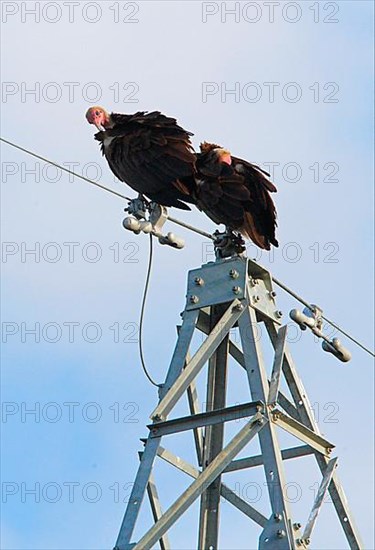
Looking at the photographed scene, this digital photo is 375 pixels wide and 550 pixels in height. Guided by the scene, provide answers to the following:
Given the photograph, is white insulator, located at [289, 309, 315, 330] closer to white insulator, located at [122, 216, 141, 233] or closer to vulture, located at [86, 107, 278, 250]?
vulture, located at [86, 107, 278, 250]

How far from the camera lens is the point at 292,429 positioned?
10250 mm

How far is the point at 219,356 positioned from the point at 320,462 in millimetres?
1195

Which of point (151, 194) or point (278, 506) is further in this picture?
point (151, 194)

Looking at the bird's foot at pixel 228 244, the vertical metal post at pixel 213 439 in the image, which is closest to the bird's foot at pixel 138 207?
the bird's foot at pixel 228 244

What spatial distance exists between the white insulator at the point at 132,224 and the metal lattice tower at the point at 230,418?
59cm

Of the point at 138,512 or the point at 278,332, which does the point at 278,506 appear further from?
the point at 278,332

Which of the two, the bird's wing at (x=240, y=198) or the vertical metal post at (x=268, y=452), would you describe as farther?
the bird's wing at (x=240, y=198)

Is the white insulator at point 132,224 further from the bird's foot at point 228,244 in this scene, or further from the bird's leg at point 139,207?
the bird's foot at point 228,244

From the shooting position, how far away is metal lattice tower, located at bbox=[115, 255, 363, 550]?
980cm

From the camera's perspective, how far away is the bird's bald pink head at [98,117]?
1138cm

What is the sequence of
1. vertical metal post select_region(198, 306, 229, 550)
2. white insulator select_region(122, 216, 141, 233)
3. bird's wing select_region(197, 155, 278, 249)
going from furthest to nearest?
bird's wing select_region(197, 155, 278, 249) < vertical metal post select_region(198, 306, 229, 550) < white insulator select_region(122, 216, 141, 233)

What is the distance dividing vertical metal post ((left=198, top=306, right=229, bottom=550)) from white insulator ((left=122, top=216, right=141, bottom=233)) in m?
0.90

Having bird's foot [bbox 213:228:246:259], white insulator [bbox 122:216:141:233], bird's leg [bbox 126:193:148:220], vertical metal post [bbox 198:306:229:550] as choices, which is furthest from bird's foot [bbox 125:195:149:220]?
vertical metal post [bbox 198:306:229:550]

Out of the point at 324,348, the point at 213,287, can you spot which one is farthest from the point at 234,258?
the point at 324,348
